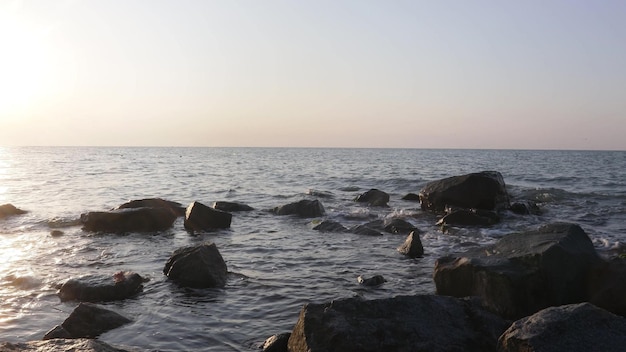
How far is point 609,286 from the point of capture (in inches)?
306

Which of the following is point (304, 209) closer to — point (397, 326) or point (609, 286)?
point (609, 286)

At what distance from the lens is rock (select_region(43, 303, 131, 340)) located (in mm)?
6770

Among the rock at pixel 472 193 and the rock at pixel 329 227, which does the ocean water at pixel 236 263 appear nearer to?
the rock at pixel 329 227

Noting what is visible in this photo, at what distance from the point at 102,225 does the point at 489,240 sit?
41.2 ft

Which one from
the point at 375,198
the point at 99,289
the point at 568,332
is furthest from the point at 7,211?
→ the point at 568,332

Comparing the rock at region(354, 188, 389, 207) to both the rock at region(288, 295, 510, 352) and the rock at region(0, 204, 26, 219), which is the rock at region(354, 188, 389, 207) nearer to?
the rock at region(0, 204, 26, 219)

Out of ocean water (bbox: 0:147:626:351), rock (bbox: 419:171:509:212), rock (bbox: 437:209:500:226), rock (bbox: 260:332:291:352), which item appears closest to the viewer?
rock (bbox: 260:332:291:352)

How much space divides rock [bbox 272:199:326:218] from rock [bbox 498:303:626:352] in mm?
14615

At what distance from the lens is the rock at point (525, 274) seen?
7.53m

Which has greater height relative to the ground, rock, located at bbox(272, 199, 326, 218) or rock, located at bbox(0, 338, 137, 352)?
rock, located at bbox(0, 338, 137, 352)

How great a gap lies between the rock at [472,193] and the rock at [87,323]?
1562 cm

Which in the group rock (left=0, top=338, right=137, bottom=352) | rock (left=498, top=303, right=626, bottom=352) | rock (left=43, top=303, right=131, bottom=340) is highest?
rock (left=498, top=303, right=626, bottom=352)

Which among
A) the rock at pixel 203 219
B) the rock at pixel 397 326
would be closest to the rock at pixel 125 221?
the rock at pixel 203 219

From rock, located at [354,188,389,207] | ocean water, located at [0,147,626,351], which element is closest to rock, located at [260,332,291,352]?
ocean water, located at [0,147,626,351]
